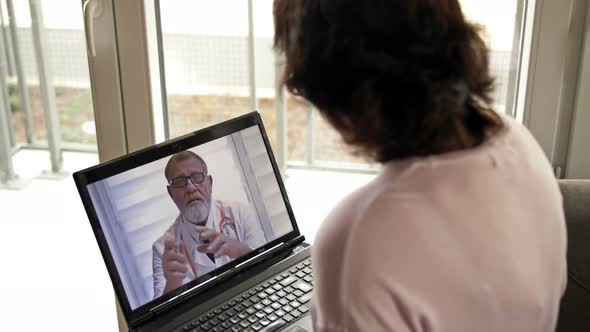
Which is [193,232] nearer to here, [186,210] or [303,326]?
[186,210]

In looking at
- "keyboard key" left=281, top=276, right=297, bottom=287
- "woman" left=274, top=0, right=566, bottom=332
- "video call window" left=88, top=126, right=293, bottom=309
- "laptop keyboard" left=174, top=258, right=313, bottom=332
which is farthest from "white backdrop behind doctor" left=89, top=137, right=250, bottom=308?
"woman" left=274, top=0, right=566, bottom=332

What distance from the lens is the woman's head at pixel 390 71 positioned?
75 cm

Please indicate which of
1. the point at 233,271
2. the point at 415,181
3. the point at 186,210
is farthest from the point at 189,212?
the point at 415,181

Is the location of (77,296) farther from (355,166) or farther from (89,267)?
(355,166)

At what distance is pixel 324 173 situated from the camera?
1889 mm

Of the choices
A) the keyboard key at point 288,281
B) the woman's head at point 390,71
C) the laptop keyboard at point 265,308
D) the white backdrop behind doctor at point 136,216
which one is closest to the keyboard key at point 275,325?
the laptop keyboard at point 265,308

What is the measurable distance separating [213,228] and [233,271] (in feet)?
0.29

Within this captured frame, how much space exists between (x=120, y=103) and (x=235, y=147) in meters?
0.49

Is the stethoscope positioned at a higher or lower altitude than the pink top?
lower

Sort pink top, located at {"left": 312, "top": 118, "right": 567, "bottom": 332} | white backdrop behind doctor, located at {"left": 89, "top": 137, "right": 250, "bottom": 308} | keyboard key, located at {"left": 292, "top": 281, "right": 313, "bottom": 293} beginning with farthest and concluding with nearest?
keyboard key, located at {"left": 292, "top": 281, "right": 313, "bottom": 293} → white backdrop behind doctor, located at {"left": 89, "top": 137, "right": 250, "bottom": 308} → pink top, located at {"left": 312, "top": 118, "right": 567, "bottom": 332}

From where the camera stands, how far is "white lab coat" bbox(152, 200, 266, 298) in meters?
1.13

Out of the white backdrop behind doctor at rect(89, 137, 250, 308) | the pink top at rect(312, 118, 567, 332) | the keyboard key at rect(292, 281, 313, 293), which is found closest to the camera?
the pink top at rect(312, 118, 567, 332)

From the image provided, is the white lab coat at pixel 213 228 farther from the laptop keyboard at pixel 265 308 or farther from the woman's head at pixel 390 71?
the woman's head at pixel 390 71

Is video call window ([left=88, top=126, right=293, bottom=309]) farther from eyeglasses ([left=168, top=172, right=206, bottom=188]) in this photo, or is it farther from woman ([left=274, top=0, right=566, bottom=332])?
woman ([left=274, top=0, right=566, bottom=332])
